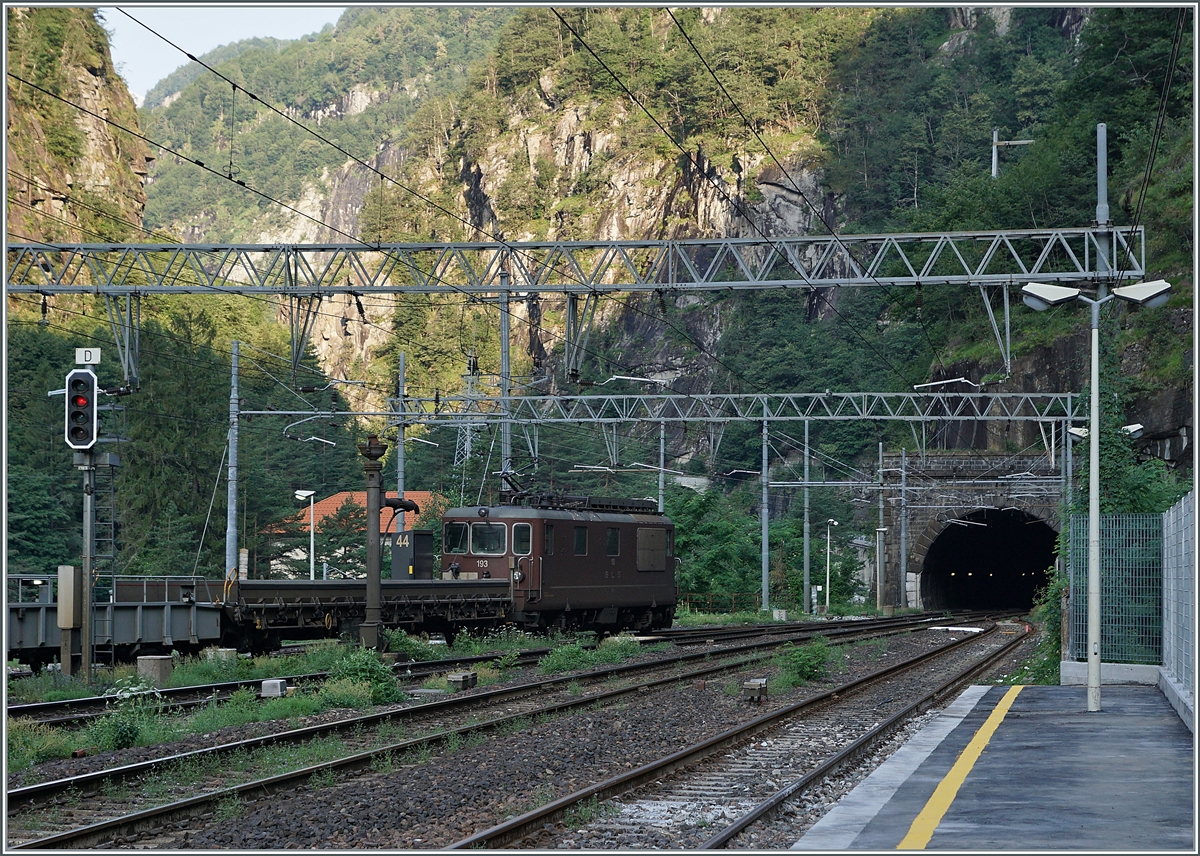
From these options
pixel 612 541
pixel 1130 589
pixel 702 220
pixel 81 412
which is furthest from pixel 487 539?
pixel 702 220

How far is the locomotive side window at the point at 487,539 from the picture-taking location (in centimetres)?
2989

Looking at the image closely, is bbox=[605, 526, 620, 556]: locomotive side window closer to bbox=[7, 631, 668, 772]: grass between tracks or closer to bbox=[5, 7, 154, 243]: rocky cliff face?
bbox=[7, 631, 668, 772]: grass between tracks

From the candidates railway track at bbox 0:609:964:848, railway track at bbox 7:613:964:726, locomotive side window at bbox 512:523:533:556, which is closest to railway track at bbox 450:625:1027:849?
railway track at bbox 0:609:964:848

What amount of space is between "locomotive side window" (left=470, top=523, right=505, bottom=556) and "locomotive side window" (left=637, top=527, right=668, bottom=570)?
4912mm

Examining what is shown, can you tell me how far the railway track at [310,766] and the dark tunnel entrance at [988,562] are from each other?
4659 centimetres

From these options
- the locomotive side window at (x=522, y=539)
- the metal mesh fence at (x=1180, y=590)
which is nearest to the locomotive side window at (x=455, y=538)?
the locomotive side window at (x=522, y=539)

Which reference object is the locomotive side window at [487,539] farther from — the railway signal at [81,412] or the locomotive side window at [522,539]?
the railway signal at [81,412]

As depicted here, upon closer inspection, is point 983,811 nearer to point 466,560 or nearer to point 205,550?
point 466,560

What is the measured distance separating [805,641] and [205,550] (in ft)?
117

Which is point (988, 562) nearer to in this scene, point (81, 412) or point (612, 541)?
point (612, 541)

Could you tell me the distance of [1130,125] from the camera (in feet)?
212

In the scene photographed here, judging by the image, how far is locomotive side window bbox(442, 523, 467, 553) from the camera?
30.7 metres

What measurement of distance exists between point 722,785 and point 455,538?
19.2m

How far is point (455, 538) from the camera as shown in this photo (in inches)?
1216
